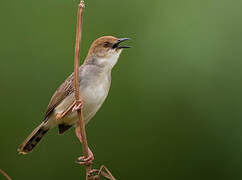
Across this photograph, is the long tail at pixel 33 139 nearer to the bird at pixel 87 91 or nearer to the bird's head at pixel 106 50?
the bird at pixel 87 91

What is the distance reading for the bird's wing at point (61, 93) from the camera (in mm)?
3301

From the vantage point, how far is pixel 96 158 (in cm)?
355

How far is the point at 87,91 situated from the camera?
315 centimetres

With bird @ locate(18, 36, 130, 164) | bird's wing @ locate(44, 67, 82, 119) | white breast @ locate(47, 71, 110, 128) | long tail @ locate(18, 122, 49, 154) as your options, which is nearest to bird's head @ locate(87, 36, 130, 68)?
bird @ locate(18, 36, 130, 164)

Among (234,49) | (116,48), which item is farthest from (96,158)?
(234,49)

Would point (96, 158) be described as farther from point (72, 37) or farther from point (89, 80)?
point (72, 37)

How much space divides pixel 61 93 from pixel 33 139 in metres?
0.43

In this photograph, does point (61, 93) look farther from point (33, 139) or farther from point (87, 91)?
point (33, 139)

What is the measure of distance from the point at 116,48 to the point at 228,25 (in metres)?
0.87

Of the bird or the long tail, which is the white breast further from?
the long tail

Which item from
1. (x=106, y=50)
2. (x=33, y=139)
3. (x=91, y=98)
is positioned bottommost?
(x=33, y=139)

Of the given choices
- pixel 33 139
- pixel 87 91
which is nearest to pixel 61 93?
pixel 87 91

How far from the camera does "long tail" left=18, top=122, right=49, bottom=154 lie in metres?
3.06

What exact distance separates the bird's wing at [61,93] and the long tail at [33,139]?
0.13 meters
